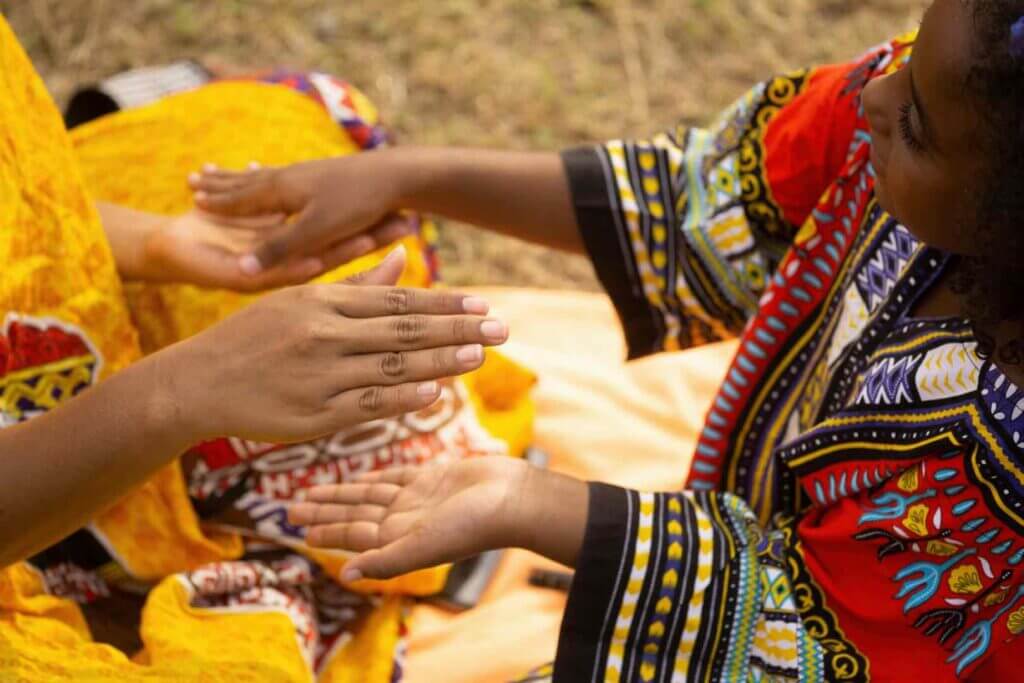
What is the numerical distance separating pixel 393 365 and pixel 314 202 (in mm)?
423

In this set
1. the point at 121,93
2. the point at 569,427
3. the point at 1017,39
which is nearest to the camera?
the point at 1017,39

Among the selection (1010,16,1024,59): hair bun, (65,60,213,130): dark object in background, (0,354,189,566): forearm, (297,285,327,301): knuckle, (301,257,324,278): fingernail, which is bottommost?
(0,354,189,566): forearm

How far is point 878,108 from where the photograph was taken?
1.07 metres

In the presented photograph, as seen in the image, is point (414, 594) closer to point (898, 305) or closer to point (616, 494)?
point (616, 494)

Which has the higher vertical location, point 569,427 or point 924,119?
point 924,119

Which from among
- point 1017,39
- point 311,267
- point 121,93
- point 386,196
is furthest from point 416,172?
point 1017,39

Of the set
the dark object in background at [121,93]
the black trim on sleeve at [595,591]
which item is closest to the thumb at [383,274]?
the black trim on sleeve at [595,591]

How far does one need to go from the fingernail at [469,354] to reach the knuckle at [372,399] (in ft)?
0.26

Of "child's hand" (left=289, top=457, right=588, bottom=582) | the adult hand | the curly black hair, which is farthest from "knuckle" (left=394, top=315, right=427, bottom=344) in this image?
the curly black hair

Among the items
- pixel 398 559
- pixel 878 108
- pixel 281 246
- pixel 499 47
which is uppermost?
pixel 499 47

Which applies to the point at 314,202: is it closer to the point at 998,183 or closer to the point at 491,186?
the point at 491,186

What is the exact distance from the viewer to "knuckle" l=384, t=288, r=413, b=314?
110 cm

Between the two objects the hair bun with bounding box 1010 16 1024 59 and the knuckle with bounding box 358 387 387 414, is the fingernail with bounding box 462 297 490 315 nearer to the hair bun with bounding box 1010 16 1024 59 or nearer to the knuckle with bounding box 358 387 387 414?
the knuckle with bounding box 358 387 387 414

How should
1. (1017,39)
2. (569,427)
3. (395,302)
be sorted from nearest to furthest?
(1017,39), (395,302), (569,427)
